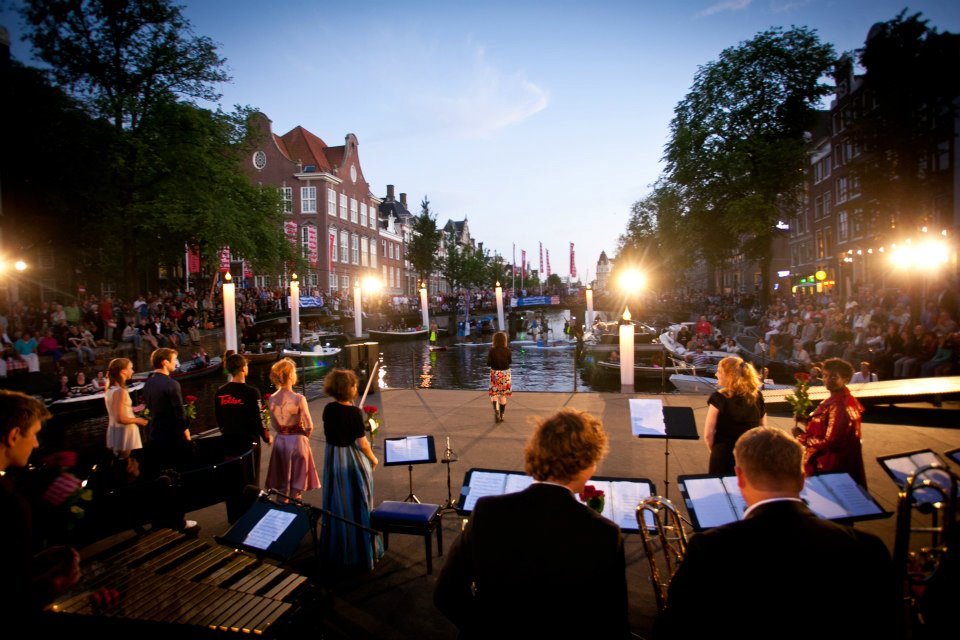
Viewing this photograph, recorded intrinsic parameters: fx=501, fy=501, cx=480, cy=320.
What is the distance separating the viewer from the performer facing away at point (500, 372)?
970cm

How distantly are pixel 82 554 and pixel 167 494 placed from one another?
842mm

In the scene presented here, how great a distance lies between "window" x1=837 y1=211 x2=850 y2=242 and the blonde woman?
3782cm

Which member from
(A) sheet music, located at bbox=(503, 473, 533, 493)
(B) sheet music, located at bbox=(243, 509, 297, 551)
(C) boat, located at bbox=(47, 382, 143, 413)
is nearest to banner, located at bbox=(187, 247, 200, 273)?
(C) boat, located at bbox=(47, 382, 143, 413)

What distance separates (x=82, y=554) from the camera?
11.9 ft

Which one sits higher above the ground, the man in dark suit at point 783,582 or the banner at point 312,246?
the banner at point 312,246

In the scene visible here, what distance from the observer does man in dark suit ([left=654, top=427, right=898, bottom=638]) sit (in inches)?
67.7

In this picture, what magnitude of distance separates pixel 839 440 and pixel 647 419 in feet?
5.66

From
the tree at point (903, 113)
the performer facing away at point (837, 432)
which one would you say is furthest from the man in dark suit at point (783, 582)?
the tree at point (903, 113)

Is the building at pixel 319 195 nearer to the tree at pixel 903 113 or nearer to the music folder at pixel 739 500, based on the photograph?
the tree at pixel 903 113

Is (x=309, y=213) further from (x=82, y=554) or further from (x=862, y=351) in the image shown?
(x=82, y=554)

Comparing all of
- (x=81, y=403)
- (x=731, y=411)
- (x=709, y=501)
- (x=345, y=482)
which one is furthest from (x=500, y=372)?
(x=81, y=403)

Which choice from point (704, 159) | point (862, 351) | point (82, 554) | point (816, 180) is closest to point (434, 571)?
point (82, 554)

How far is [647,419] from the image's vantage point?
5.25m

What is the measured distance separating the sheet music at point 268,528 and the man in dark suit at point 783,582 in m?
2.94
